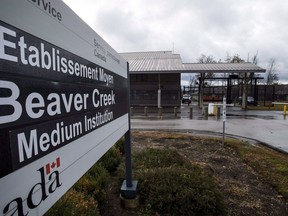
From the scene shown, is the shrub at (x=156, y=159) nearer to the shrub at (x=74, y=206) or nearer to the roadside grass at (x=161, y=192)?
the roadside grass at (x=161, y=192)

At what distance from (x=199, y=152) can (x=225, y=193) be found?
2.58 metres

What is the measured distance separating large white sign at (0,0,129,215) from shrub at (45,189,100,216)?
1.08m

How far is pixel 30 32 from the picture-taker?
3.40 ft

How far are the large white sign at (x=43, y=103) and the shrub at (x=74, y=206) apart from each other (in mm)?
1079

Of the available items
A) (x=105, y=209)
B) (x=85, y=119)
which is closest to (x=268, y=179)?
(x=105, y=209)

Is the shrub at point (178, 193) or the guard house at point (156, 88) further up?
the guard house at point (156, 88)

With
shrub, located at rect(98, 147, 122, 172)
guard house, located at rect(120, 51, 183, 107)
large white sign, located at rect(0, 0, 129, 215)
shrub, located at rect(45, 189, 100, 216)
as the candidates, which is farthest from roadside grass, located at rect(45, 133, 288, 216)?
Answer: guard house, located at rect(120, 51, 183, 107)

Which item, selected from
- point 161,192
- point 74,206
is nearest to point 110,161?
point 161,192

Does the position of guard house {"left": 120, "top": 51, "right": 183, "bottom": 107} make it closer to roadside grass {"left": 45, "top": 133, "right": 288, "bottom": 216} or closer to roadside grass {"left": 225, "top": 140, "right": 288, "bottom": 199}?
roadside grass {"left": 225, "top": 140, "right": 288, "bottom": 199}

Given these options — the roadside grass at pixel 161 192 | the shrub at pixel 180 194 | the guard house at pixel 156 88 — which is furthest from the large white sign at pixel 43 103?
the guard house at pixel 156 88

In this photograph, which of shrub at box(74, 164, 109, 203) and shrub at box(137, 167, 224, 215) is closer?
shrub at box(137, 167, 224, 215)

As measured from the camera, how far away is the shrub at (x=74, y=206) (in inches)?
95.6

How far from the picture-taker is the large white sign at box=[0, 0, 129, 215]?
35.5 inches

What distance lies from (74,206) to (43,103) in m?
2.01
